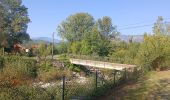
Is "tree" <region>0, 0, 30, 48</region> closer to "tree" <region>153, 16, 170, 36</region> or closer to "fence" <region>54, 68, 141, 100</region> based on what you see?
"tree" <region>153, 16, 170, 36</region>

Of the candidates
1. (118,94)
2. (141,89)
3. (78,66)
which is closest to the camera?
(118,94)

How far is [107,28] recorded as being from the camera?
83.4 m

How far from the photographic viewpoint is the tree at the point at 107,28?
82.6 metres

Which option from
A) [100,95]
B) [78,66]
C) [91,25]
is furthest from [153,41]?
[91,25]

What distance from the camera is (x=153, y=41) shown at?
26766 millimetres

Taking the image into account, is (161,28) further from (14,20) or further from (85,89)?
(14,20)

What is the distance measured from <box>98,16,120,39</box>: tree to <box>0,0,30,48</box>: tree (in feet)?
74.8

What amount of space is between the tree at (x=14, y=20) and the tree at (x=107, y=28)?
22.8 meters

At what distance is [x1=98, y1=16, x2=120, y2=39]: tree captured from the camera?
82.6 meters

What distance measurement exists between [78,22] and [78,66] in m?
34.4

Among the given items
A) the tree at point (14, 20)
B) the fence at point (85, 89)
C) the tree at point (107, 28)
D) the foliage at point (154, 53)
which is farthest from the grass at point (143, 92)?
the tree at point (107, 28)

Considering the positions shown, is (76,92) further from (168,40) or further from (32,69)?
(32,69)

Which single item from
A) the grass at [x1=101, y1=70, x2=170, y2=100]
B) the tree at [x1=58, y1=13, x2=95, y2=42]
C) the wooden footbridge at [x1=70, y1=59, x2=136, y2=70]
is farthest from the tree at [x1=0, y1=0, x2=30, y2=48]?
the grass at [x1=101, y1=70, x2=170, y2=100]

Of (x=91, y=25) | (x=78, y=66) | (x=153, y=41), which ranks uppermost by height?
(x=91, y=25)
